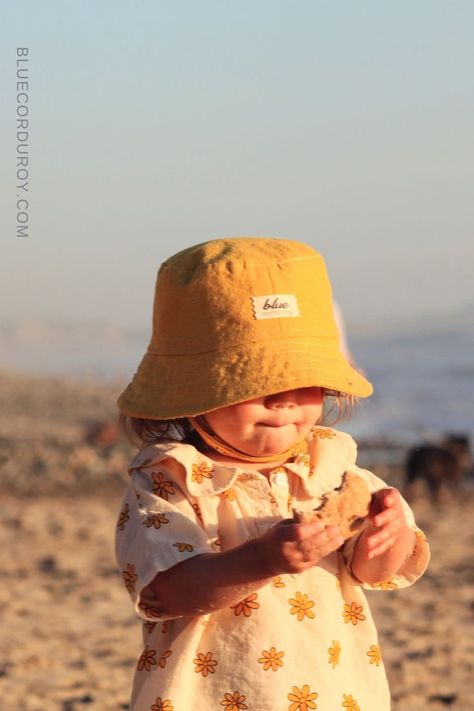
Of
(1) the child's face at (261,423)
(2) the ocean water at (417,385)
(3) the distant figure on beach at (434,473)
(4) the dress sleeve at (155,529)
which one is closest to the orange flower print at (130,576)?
(4) the dress sleeve at (155,529)

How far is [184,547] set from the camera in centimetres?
235

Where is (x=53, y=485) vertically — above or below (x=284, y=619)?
below

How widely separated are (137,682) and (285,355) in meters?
0.74

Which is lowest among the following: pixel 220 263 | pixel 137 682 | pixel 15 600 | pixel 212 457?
pixel 15 600

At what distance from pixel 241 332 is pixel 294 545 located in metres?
0.50

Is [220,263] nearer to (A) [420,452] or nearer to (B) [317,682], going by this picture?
(B) [317,682]

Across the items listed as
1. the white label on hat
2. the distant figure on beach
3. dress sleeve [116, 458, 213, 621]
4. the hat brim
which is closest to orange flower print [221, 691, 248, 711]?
dress sleeve [116, 458, 213, 621]

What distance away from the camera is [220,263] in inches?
98.8

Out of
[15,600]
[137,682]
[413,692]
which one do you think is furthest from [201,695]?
[15,600]

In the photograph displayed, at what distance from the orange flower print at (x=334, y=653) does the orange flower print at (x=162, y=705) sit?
0.33 metres

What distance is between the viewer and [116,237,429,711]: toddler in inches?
94.7

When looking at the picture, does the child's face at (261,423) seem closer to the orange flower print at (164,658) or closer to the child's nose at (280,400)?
the child's nose at (280,400)

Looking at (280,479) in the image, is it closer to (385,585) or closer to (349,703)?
(385,585)

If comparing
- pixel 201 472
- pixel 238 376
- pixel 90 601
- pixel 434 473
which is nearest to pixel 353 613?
pixel 201 472
